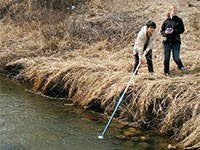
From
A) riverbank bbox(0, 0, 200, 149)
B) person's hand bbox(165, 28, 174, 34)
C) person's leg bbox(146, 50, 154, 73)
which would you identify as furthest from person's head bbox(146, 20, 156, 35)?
riverbank bbox(0, 0, 200, 149)

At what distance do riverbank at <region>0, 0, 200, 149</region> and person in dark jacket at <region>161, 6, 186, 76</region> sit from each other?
0.32 meters

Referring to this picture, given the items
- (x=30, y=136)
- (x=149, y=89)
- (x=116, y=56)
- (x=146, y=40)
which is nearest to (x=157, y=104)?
(x=149, y=89)

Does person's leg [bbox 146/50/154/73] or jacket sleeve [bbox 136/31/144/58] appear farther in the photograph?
person's leg [bbox 146/50/154/73]

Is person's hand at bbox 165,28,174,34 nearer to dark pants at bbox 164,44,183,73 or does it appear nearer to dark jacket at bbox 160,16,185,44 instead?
dark jacket at bbox 160,16,185,44

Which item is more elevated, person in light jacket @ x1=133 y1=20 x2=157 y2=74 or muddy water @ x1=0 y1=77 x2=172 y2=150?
person in light jacket @ x1=133 y1=20 x2=157 y2=74

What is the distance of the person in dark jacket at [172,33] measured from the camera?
8.37 meters

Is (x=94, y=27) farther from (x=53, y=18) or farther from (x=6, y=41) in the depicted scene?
(x=6, y=41)

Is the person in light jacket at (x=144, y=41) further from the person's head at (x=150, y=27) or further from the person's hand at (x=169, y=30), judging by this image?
the person's hand at (x=169, y=30)

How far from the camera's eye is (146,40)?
8352 millimetres

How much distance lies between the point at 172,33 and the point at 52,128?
3056mm

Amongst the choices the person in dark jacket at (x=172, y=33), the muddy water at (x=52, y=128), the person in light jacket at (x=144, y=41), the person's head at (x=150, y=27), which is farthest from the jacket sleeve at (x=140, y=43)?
the muddy water at (x=52, y=128)

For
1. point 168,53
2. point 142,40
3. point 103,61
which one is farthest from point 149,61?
point 103,61

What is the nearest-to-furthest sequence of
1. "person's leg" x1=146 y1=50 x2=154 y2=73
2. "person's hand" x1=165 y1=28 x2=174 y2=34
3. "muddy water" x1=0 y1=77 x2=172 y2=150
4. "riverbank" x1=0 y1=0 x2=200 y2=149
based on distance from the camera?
"muddy water" x1=0 y1=77 x2=172 y2=150, "riverbank" x1=0 y1=0 x2=200 y2=149, "person's hand" x1=165 y1=28 x2=174 y2=34, "person's leg" x1=146 y1=50 x2=154 y2=73

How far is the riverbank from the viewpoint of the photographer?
25.3ft
